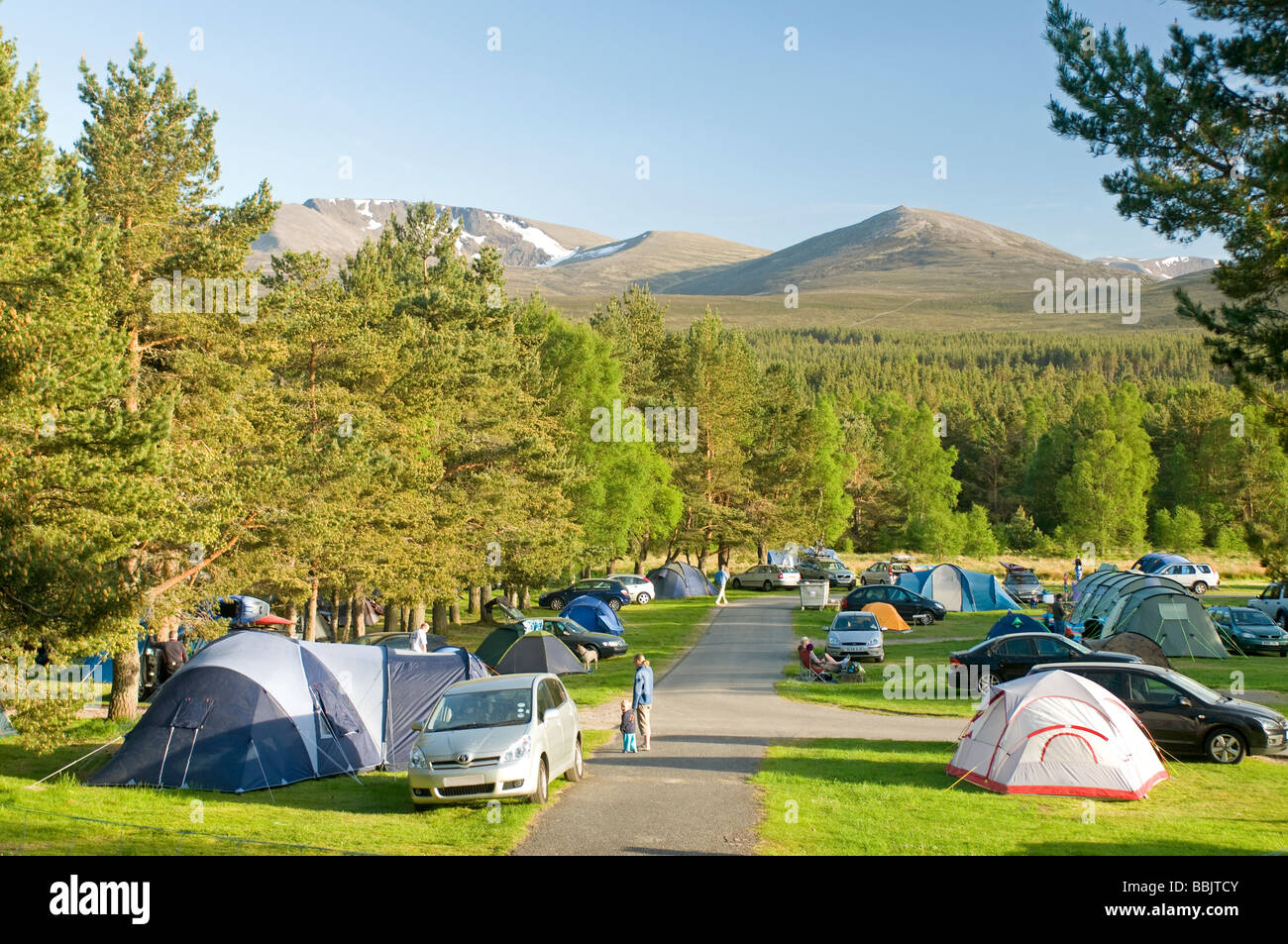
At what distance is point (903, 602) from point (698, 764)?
974 inches

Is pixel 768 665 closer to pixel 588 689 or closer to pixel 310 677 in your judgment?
pixel 588 689

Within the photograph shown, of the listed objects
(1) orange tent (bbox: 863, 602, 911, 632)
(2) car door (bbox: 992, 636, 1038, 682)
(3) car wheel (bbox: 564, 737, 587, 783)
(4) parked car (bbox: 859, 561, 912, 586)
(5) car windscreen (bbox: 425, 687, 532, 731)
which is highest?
(5) car windscreen (bbox: 425, 687, 532, 731)

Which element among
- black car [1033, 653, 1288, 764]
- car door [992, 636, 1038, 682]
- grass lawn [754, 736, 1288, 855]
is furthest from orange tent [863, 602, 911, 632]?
grass lawn [754, 736, 1288, 855]

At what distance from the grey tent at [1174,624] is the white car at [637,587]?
23136 mm

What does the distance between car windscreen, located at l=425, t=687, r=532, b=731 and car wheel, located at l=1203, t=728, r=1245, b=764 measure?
10.5 metres

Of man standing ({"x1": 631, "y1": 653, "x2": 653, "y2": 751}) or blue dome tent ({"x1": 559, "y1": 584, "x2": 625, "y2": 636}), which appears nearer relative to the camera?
→ man standing ({"x1": 631, "y1": 653, "x2": 653, "y2": 751})

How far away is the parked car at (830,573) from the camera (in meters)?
51.2

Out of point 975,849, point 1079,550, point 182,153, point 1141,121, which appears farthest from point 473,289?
point 1079,550

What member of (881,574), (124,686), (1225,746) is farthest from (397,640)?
(881,574)

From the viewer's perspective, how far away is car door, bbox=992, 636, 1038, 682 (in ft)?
72.9

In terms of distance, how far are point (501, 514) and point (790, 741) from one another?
19195 millimetres

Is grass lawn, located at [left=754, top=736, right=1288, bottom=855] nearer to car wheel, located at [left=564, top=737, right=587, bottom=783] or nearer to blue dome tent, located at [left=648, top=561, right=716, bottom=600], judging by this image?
car wheel, located at [left=564, top=737, right=587, bottom=783]

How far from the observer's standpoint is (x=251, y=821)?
11547 millimetres

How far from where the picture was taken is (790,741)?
16.9 m
